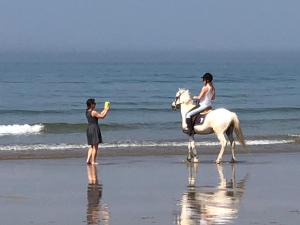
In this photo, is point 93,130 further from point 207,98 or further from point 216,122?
point 216,122

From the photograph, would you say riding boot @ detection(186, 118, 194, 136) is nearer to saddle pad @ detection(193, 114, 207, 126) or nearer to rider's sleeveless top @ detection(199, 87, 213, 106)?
saddle pad @ detection(193, 114, 207, 126)

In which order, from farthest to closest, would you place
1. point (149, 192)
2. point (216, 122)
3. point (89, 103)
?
1. point (216, 122)
2. point (89, 103)
3. point (149, 192)

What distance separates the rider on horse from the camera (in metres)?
17.8

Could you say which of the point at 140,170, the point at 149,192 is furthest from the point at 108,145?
the point at 149,192

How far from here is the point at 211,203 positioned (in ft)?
41.2

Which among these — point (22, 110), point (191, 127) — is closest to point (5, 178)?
point (191, 127)

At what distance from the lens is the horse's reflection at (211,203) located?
444 inches

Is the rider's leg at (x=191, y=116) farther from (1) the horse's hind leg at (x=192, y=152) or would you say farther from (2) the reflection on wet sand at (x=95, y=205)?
(2) the reflection on wet sand at (x=95, y=205)

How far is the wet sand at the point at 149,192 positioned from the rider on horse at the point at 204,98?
2.98ft

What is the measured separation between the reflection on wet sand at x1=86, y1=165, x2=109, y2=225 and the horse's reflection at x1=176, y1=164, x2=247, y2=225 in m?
1.00

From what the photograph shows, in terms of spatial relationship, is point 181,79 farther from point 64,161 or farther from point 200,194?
point 200,194

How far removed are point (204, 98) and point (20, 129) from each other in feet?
40.5

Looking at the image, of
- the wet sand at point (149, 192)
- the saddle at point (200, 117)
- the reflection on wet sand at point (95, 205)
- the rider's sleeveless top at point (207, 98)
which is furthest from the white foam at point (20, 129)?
the reflection on wet sand at point (95, 205)

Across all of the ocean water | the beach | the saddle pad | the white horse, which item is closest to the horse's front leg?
the white horse
